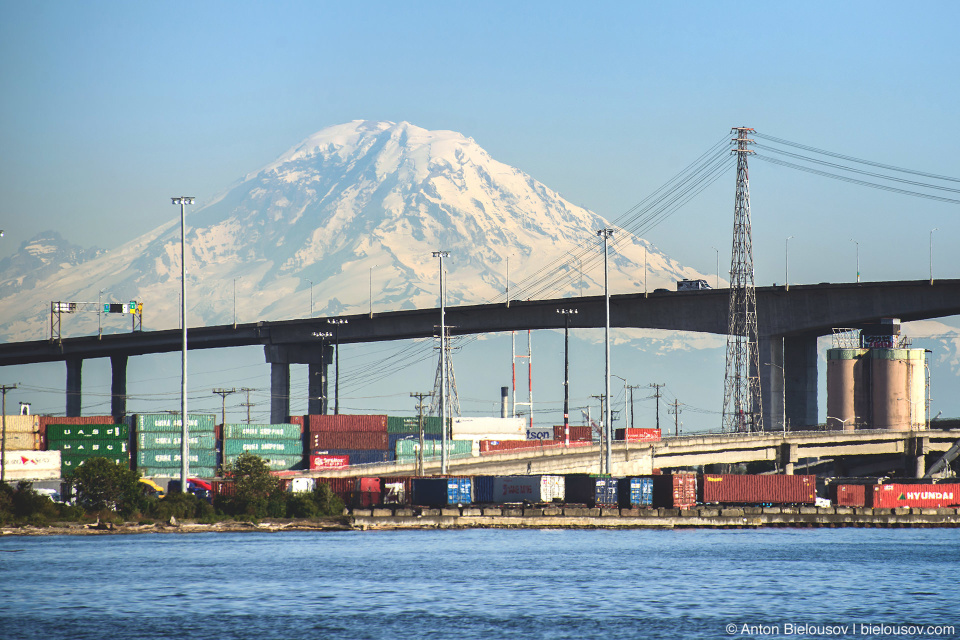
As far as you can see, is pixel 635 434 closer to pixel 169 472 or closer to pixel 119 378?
pixel 169 472

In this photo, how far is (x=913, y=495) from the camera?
125875 mm

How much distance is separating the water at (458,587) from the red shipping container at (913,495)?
31739mm

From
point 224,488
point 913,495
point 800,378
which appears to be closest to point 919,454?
point 800,378

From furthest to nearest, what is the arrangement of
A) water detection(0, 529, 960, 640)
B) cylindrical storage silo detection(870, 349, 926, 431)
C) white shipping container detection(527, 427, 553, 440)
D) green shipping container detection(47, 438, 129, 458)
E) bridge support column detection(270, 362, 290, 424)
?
cylindrical storage silo detection(870, 349, 926, 431), bridge support column detection(270, 362, 290, 424), white shipping container detection(527, 427, 553, 440), green shipping container detection(47, 438, 129, 458), water detection(0, 529, 960, 640)

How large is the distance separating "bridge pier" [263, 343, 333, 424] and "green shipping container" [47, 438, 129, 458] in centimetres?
4543

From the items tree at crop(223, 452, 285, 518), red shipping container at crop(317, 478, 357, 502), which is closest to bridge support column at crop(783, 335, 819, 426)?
red shipping container at crop(317, 478, 357, 502)

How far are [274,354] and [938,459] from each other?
96.3 m

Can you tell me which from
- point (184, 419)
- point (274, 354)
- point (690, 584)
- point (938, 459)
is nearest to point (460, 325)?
point (274, 354)

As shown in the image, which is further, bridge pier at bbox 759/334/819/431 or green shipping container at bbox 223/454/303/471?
bridge pier at bbox 759/334/819/431

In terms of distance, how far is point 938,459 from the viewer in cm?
16600

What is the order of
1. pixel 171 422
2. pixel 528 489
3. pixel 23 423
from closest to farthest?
pixel 528 489 → pixel 23 423 → pixel 171 422

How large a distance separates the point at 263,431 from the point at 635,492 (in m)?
48.8

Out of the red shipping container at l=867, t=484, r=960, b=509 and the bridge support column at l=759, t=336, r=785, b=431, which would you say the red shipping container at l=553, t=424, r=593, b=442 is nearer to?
the bridge support column at l=759, t=336, r=785, b=431

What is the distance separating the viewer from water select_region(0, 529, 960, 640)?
52094 millimetres
